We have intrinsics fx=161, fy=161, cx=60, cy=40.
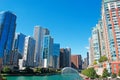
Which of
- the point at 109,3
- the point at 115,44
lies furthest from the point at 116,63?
the point at 109,3

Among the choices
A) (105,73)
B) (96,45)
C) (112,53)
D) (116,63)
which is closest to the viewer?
(105,73)

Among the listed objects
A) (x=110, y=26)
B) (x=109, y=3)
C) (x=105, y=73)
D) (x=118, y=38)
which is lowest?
(x=105, y=73)

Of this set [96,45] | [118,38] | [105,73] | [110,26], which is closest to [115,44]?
[118,38]

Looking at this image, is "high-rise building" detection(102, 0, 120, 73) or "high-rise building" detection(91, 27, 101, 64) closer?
"high-rise building" detection(102, 0, 120, 73)

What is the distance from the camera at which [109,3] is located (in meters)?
132

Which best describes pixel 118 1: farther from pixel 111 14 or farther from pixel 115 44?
pixel 115 44

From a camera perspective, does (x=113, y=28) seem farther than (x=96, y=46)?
No

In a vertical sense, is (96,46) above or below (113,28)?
below

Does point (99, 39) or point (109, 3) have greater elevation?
point (109, 3)

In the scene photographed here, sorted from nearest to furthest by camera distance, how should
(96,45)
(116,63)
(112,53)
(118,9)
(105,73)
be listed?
(105,73)
(116,63)
(112,53)
(118,9)
(96,45)

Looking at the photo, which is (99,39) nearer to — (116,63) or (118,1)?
(118,1)

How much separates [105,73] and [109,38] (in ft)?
119

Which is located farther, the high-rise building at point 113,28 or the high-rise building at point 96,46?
the high-rise building at point 96,46

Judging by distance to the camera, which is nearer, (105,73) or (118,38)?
(105,73)
